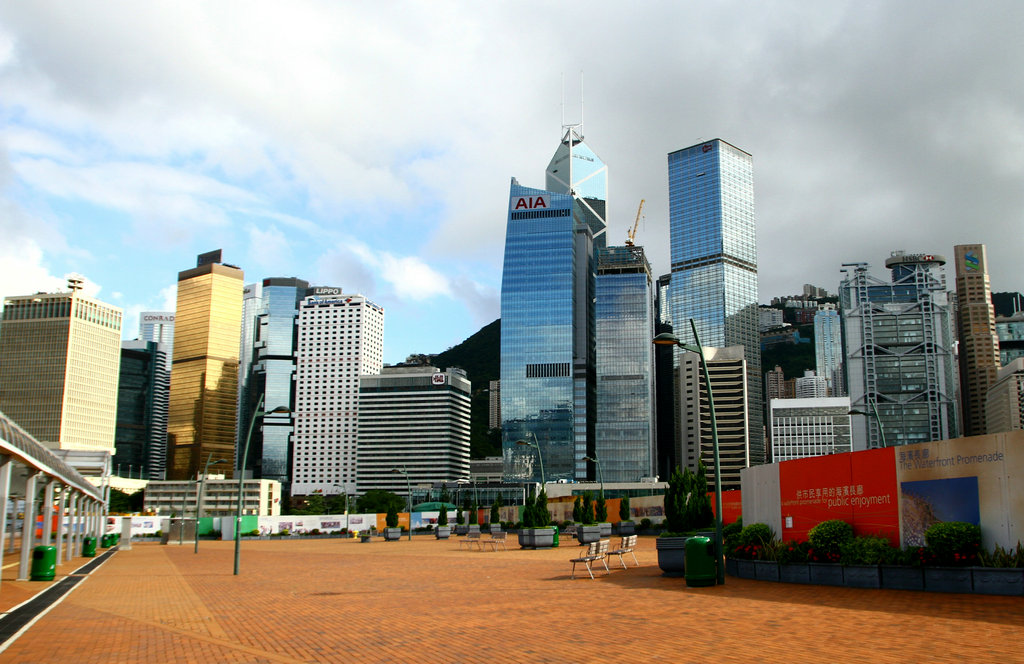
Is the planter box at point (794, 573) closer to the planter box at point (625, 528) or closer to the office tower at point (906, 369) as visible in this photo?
the planter box at point (625, 528)

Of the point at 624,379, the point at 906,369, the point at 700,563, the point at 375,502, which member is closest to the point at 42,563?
the point at 700,563

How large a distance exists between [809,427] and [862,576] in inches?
7629

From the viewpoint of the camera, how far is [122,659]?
9391 mm

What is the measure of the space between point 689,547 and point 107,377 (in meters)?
189

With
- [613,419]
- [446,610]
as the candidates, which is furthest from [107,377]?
[446,610]

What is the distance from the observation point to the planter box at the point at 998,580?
12.1m

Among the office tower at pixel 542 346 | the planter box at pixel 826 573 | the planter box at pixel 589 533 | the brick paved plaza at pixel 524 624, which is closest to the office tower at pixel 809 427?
the office tower at pixel 542 346

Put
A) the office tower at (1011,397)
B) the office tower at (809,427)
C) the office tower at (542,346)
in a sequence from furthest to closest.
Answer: the office tower at (809,427) → the office tower at (1011,397) → the office tower at (542,346)

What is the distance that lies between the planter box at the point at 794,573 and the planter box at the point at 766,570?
0.15 meters

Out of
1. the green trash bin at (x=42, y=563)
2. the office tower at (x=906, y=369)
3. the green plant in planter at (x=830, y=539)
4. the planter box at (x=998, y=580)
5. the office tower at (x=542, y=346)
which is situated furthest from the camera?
the office tower at (x=906, y=369)

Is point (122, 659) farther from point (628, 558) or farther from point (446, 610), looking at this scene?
point (628, 558)

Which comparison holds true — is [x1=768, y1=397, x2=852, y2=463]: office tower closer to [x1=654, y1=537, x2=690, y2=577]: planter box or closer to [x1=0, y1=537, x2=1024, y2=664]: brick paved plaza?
[x1=654, y1=537, x2=690, y2=577]: planter box

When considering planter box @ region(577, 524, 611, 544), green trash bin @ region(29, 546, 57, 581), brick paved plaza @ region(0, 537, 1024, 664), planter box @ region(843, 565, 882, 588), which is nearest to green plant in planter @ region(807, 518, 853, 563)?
planter box @ region(843, 565, 882, 588)

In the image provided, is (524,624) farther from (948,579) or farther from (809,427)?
(809,427)
